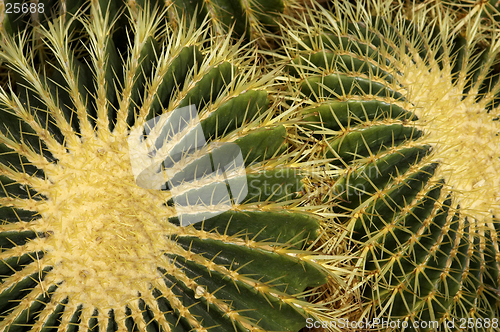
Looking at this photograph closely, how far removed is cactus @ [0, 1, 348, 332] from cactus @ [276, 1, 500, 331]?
6.5 inches

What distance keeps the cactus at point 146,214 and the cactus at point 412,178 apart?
17 cm

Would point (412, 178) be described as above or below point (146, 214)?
below

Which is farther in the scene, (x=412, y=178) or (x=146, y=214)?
(x=412, y=178)

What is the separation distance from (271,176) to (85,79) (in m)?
0.60

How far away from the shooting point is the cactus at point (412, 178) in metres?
1.13

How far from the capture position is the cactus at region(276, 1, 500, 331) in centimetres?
113

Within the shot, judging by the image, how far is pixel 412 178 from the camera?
3.71 feet

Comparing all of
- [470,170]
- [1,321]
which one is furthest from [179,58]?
[470,170]

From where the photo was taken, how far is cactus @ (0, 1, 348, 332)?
0.95 m

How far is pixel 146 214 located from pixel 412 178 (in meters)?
0.71

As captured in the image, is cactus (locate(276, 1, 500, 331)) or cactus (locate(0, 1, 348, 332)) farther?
cactus (locate(276, 1, 500, 331))

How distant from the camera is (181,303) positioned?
0.97 m

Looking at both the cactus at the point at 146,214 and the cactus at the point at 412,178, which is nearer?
the cactus at the point at 146,214

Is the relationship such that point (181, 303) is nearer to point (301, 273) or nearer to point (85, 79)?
point (301, 273)
